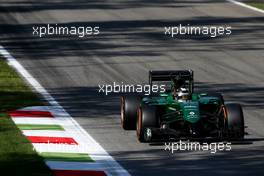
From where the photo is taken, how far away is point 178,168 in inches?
657

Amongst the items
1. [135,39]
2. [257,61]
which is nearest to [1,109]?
[257,61]

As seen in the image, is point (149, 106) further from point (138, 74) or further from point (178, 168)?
point (138, 74)

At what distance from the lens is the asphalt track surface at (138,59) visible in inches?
695

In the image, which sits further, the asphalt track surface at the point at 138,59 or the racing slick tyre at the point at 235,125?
the racing slick tyre at the point at 235,125

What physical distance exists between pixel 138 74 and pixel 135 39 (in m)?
6.76
